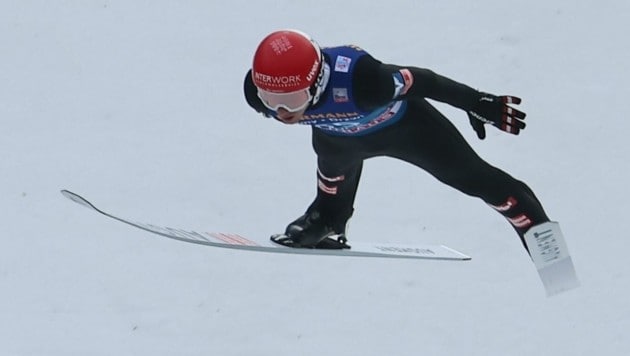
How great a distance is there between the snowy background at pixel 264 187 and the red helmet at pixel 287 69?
130cm

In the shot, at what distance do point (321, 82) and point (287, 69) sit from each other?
19cm

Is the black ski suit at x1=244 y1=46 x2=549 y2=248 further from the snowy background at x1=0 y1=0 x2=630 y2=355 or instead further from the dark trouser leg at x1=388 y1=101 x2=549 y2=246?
the snowy background at x1=0 y1=0 x2=630 y2=355

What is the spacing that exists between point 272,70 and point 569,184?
208 centimetres

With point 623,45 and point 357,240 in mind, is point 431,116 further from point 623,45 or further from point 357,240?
point 623,45

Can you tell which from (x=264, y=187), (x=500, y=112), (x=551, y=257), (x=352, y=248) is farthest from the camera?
(x=264, y=187)

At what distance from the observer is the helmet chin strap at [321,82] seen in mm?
4910

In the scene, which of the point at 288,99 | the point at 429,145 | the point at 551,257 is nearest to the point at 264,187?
the point at 429,145

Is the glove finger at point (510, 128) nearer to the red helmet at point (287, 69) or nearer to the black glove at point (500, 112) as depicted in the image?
the black glove at point (500, 112)

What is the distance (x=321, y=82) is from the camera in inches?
195

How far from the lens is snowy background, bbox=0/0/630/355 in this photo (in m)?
5.80

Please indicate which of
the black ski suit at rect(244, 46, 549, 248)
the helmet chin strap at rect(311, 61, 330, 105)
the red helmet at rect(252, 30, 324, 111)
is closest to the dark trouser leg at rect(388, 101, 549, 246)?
the black ski suit at rect(244, 46, 549, 248)

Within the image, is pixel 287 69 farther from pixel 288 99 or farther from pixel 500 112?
pixel 500 112

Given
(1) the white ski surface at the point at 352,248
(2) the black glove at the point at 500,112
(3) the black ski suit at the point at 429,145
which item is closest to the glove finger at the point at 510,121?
(2) the black glove at the point at 500,112

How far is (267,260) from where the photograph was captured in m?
6.06
